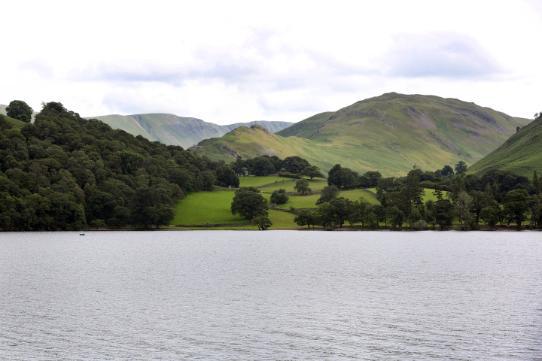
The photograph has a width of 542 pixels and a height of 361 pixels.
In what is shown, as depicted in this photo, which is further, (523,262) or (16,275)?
(523,262)

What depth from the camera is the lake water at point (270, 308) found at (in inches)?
2438

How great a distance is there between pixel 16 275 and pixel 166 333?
199 ft

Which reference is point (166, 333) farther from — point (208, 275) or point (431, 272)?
point (431, 272)

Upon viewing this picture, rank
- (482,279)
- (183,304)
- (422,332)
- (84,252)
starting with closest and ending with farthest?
(422,332) < (183,304) < (482,279) < (84,252)

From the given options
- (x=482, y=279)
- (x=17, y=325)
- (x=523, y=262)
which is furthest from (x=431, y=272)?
(x=17, y=325)

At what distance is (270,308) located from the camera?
8419 centimetres

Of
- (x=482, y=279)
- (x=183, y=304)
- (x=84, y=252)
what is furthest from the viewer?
(x=84, y=252)

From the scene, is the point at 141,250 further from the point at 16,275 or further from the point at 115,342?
the point at 115,342

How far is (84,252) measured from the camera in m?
172

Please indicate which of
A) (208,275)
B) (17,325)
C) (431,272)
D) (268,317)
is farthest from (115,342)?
(431,272)

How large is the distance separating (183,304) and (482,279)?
55.5 meters

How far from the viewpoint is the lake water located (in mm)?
61938

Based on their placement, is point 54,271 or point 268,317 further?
point 54,271

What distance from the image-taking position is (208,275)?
398 ft
